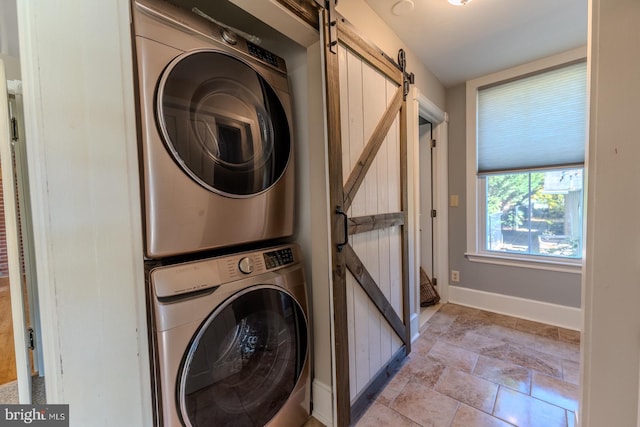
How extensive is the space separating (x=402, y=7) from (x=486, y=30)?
75 centimetres

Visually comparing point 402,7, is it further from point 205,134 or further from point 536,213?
point 536,213

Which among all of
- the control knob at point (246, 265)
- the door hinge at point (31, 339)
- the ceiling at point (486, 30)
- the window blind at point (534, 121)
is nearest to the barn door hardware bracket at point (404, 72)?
the ceiling at point (486, 30)

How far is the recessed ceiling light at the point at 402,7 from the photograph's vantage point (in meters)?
1.55

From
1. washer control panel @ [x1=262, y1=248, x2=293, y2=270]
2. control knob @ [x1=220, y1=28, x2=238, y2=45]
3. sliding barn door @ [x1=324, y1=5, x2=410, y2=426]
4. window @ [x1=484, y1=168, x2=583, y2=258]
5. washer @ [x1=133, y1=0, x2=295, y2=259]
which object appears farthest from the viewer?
window @ [x1=484, y1=168, x2=583, y2=258]

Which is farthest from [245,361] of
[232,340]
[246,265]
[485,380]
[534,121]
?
[534,121]

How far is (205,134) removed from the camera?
943 mm

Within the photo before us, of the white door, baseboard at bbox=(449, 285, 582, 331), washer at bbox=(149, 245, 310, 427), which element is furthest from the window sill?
the white door

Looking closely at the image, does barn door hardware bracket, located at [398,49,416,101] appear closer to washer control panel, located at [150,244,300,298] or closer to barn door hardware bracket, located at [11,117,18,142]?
washer control panel, located at [150,244,300,298]

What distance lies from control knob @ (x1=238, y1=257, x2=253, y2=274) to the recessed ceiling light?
175cm

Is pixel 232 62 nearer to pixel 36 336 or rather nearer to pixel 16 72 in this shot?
pixel 16 72

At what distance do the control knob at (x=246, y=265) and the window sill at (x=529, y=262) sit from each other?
2580 mm

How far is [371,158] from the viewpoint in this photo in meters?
1.54

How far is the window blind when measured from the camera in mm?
2191

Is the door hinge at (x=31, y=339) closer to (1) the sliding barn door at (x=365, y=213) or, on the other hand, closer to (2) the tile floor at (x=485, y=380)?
(1) the sliding barn door at (x=365, y=213)
